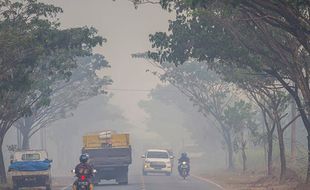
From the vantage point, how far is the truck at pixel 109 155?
47.3 m

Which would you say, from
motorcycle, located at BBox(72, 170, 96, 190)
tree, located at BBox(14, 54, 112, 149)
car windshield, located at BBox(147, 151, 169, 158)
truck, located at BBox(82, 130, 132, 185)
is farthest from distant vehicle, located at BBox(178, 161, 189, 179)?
motorcycle, located at BBox(72, 170, 96, 190)

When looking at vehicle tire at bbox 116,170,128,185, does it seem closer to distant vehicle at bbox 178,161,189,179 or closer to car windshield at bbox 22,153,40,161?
car windshield at bbox 22,153,40,161

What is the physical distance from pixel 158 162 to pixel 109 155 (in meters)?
17.3

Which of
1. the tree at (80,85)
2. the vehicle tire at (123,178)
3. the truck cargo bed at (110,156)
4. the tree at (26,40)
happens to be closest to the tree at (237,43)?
the tree at (26,40)

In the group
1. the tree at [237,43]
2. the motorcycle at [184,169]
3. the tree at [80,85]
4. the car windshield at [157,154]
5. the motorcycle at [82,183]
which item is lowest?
the motorcycle at [82,183]

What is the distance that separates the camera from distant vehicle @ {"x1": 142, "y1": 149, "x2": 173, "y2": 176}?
64938mm

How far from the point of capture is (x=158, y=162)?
213ft

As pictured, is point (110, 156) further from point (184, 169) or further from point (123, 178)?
point (184, 169)

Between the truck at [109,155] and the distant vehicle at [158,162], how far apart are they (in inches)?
609

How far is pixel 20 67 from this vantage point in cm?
3950

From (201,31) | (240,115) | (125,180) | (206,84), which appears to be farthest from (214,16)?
(206,84)

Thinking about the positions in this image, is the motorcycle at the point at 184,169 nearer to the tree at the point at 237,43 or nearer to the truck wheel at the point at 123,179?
the truck wheel at the point at 123,179

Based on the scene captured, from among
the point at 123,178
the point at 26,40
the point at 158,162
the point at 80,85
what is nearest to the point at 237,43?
the point at 26,40

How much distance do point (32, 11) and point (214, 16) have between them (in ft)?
30.9
